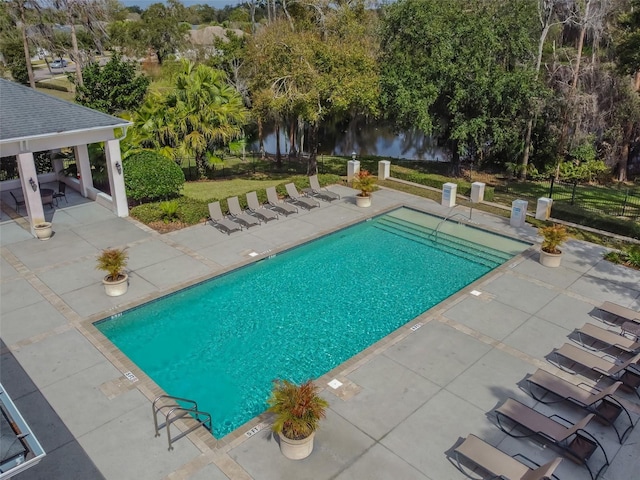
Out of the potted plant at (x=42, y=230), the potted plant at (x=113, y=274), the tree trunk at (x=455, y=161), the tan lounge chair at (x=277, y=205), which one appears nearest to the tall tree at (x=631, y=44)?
the tree trunk at (x=455, y=161)

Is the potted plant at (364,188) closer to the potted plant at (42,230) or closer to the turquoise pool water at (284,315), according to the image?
the turquoise pool water at (284,315)

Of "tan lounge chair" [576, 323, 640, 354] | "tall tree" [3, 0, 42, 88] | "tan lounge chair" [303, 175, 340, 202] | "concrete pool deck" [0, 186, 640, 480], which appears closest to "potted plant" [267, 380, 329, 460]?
"concrete pool deck" [0, 186, 640, 480]

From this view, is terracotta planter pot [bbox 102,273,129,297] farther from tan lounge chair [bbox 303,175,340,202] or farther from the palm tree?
the palm tree

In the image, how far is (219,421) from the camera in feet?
32.8

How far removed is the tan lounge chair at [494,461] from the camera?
7871 millimetres

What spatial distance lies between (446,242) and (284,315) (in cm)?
751

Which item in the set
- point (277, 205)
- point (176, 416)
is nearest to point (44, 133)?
point (277, 205)

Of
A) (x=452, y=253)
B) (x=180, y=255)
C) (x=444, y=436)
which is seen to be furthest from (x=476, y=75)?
(x=444, y=436)

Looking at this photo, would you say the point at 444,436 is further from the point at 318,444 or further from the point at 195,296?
the point at 195,296

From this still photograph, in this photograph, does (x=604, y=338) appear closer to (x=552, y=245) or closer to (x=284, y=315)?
(x=552, y=245)

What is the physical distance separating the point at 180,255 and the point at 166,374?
230 inches

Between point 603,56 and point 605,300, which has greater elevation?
point 603,56

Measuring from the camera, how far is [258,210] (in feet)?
65.8

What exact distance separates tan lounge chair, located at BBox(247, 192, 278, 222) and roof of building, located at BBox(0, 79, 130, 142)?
17.4 feet
